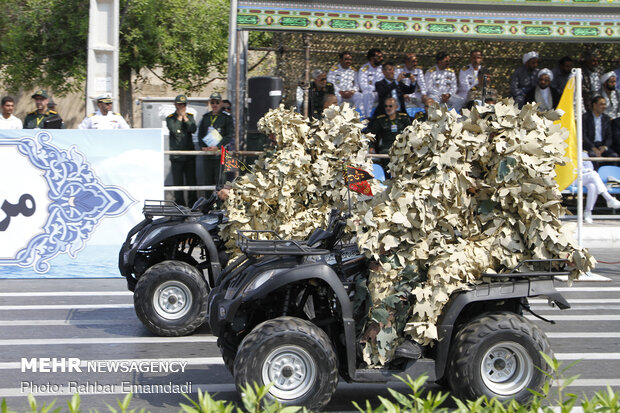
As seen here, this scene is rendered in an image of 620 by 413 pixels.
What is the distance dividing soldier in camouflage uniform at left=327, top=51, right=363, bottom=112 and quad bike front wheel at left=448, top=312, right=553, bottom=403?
1040cm

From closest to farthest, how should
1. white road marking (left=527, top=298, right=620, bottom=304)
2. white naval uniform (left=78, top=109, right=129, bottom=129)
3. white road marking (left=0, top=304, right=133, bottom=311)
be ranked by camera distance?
white road marking (left=0, top=304, right=133, bottom=311)
white road marking (left=527, top=298, right=620, bottom=304)
white naval uniform (left=78, top=109, right=129, bottom=129)

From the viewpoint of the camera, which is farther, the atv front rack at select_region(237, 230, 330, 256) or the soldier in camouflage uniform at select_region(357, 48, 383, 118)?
the soldier in camouflage uniform at select_region(357, 48, 383, 118)

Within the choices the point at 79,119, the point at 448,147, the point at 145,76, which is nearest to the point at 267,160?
the point at 448,147

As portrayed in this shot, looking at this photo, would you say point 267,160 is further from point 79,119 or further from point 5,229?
point 79,119

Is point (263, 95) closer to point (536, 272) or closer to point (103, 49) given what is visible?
point (103, 49)

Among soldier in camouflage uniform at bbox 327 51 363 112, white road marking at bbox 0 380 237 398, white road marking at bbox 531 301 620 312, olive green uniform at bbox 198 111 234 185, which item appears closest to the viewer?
white road marking at bbox 0 380 237 398

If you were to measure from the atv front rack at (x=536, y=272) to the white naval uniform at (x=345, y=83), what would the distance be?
1014 centimetres

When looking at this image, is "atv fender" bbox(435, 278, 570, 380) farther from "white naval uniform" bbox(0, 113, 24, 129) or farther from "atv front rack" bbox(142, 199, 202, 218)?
"white naval uniform" bbox(0, 113, 24, 129)

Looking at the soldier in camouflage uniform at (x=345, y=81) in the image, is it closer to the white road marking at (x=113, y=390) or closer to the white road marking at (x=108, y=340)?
the white road marking at (x=108, y=340)

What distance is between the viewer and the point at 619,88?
58.9ft

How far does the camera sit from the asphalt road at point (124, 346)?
6.70 m

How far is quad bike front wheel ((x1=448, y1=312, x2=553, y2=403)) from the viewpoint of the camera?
5.92 metres

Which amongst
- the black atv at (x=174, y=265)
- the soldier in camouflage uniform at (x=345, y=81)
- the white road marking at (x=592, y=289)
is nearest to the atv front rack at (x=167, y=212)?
the black atv at (x=174, y=265)

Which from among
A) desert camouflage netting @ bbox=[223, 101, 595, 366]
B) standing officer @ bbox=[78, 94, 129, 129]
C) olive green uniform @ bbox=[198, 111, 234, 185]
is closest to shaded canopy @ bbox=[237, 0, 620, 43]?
olive green uniform @ bbox=[198, 111, 234, 185]
